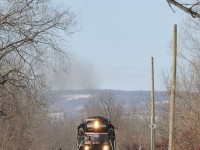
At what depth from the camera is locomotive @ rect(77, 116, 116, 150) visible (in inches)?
1143

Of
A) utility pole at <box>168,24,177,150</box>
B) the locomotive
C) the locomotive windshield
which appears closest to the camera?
utility pole at <box>168,24,177,150</box>

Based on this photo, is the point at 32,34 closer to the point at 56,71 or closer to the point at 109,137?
the point at 56,71

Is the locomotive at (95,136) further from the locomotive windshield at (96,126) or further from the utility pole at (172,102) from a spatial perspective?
the utility pole at (172,102)

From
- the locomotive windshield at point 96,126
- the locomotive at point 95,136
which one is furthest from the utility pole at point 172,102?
the locomotive windshield at point 96,126

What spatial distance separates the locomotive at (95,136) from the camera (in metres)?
29.0

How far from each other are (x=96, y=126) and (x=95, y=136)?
2.11 feet

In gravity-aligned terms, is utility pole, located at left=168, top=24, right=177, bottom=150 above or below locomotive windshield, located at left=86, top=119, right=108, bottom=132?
above

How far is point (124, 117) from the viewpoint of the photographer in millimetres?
104688

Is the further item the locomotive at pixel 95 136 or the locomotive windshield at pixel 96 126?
the locomotive windshield at pixel 96 126

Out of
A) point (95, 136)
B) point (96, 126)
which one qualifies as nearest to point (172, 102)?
point (96, 126)

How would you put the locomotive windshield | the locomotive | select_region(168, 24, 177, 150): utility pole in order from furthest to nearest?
the locomotive windshield < the locomotive < select_region(168, 24, 177, 150): utility pole

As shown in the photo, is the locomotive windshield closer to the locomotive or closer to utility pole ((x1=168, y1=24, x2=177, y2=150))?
the locomotive

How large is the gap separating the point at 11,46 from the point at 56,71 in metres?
2.39

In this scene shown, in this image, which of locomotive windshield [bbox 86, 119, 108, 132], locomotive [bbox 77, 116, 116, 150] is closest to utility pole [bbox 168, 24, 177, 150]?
locomotive [bbox 77, 116, 116, 150]
